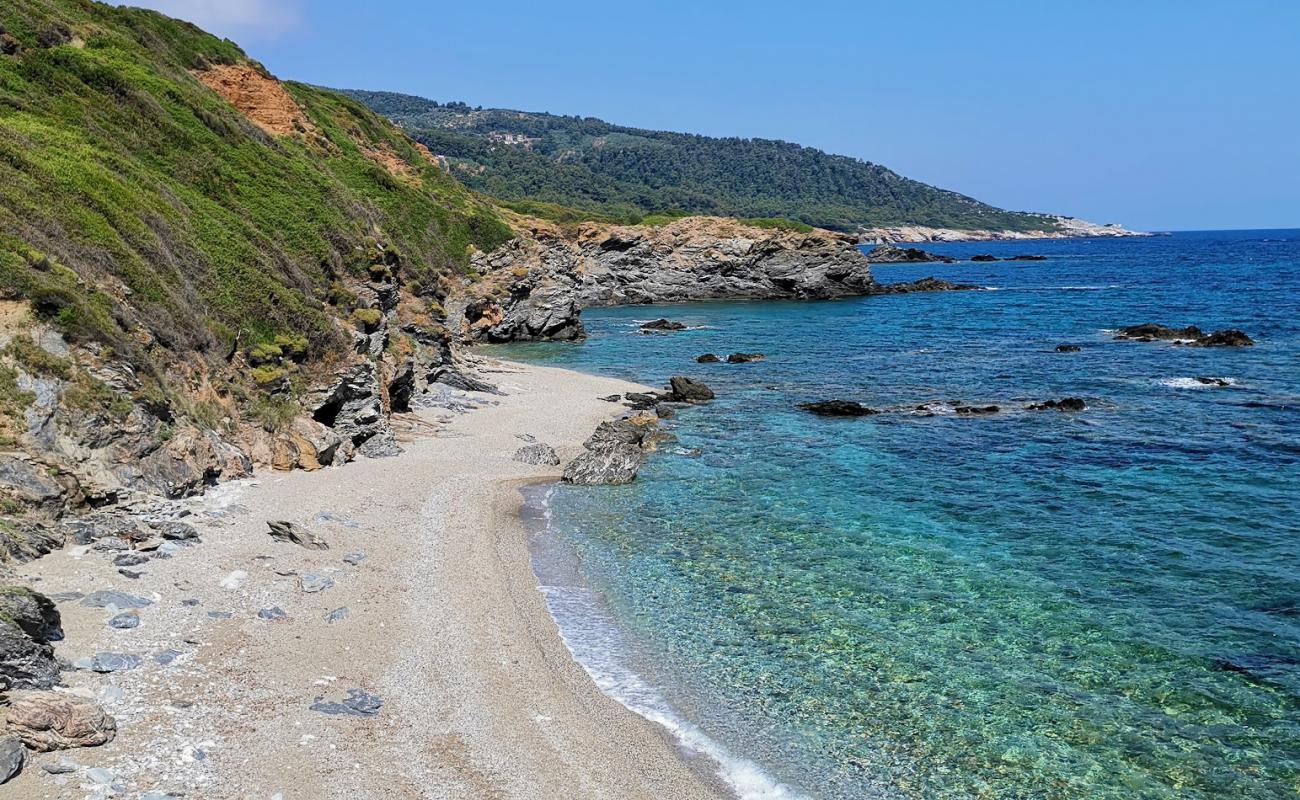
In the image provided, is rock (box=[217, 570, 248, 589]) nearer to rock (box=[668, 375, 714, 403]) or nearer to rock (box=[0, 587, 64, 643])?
rock (box=[0, 587, 64, 643])

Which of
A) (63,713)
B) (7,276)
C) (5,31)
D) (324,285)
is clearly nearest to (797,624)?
(63,713)

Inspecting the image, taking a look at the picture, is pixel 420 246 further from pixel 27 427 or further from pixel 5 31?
pixel 27 427

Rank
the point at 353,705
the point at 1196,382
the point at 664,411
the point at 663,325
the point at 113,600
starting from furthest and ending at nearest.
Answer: the point at 663,325 < the point at 1196,382 < the point at 664,411 < the point at 113,600 < the point at 353,705

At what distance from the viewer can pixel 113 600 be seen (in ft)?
44.1

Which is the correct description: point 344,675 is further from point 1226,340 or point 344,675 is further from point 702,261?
point 702,261

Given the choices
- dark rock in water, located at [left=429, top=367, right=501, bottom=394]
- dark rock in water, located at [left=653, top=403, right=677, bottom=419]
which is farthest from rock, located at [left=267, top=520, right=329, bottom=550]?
dark rock in water, located at [left=429, top=367, right=501, bottom=394]

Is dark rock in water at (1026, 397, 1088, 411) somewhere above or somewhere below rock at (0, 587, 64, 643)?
below

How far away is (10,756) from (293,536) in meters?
8.73

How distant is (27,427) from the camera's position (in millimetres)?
16234

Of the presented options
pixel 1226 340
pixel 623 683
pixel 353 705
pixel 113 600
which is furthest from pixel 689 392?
pixel 1226 340

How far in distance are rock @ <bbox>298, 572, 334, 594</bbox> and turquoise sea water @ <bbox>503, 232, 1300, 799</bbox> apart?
15.6ft

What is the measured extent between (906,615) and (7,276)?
1967cm

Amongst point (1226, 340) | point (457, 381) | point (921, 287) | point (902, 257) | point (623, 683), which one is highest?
point (902, 257)

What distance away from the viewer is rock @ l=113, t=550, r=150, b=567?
48.9 ft
